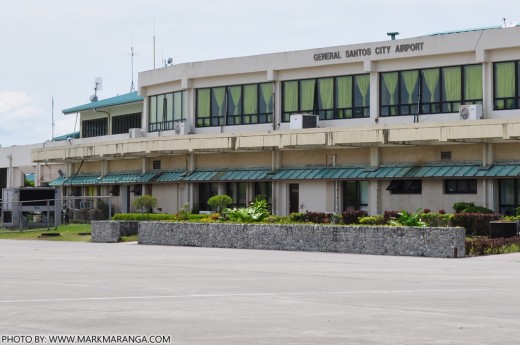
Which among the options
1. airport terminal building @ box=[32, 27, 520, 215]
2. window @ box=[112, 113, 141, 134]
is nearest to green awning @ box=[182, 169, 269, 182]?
airport terminal building @ box=[32, 27, 520, 215]

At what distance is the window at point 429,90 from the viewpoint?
163 ft

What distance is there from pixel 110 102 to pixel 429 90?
97.2 feet

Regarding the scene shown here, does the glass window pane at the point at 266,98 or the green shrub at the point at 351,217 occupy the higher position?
the glass window pane at the point at 266,98

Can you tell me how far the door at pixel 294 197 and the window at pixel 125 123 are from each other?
17.4 meters

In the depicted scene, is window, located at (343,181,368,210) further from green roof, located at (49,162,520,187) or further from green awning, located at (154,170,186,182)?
green awning, located at (154,170,186,182)

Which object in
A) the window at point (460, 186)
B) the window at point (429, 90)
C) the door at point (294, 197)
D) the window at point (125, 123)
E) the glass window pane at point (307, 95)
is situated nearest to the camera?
the window at point (460, 186)

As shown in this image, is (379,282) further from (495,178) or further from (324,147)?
(324,147)

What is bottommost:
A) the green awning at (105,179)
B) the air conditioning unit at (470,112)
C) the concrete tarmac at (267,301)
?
the concrete tarmac at (267,301)

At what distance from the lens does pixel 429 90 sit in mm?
51281

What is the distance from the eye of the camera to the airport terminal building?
159 feet

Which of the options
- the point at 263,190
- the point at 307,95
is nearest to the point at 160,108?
the point at 263,190

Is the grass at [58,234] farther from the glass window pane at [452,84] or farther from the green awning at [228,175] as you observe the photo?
the glass window pane at [452,84]

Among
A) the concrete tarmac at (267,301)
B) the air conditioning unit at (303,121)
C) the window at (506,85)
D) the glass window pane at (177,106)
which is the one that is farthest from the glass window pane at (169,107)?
the concrete tarmac at (267,301)

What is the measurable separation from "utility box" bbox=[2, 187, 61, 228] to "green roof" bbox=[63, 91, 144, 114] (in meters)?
11.5
